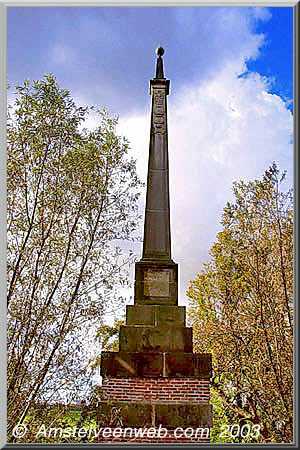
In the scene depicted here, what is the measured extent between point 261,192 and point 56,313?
15.9 ft

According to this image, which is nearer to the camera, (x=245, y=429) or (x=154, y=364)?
(x=154, y=364)

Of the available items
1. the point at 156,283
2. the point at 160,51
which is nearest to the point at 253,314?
the point at 156,283

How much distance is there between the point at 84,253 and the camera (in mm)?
7055

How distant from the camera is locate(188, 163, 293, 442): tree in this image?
841 centimetres

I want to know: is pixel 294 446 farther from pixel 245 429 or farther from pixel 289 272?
pixel 245 429

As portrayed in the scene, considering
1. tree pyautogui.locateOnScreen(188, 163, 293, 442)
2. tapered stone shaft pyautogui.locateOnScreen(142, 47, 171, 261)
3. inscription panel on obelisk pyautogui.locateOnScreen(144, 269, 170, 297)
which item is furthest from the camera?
tree pyautogui.locateOnScreen(188, 163, 293, 442)

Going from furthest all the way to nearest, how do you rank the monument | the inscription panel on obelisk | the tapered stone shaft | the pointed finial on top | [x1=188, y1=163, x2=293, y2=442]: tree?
[x1=188, y1=163, x2=293, y2=442]: tree, the pointed finial on top, the tapered stone shaft, the inscription panel on obelisk, the monument

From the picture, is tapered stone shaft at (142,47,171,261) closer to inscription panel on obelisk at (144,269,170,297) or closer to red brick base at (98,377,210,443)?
inscription panel on obelisk at (144,269,170,297)

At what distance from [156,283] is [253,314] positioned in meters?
4.40

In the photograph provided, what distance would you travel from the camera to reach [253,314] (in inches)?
372

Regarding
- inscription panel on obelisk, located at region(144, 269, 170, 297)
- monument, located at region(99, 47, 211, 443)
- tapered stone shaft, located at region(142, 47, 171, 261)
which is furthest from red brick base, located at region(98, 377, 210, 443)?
tapered stone shaft, located at region(142, 47, 171, 261)

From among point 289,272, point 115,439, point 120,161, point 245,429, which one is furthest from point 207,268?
point 115,439

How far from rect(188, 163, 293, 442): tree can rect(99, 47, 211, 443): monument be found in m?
3.40

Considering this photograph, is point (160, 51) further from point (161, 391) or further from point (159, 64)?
point (161, 391)
